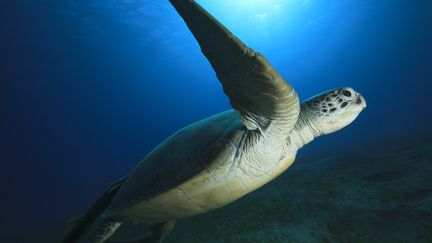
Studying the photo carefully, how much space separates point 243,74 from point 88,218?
2.35 meters

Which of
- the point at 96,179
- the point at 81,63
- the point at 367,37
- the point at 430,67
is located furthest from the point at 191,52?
the point at 430,67

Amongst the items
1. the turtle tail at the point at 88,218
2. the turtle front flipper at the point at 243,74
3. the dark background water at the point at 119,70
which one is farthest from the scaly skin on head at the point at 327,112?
the dark background water at the point at 119,70

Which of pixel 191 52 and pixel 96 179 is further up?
pixel 191 52

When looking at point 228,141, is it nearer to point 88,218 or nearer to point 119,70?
point 88,218

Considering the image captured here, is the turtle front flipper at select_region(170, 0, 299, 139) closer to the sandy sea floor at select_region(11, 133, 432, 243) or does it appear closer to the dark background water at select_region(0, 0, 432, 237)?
the sandy sea floor at select_region(11, 133, 432, 243)

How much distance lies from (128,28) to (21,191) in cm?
3756

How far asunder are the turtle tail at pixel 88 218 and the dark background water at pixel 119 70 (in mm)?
14500

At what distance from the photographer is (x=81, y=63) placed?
2617 cm

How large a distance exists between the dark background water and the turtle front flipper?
1434 cm

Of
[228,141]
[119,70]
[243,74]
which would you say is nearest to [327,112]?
[228,141]

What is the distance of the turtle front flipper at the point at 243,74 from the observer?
1035 millimetres

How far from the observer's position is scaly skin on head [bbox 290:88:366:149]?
6.97 ft

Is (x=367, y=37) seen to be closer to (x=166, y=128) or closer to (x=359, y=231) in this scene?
(x=359, y=231)

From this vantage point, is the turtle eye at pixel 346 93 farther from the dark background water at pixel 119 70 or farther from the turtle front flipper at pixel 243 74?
the dark background water at pixel 119 70
